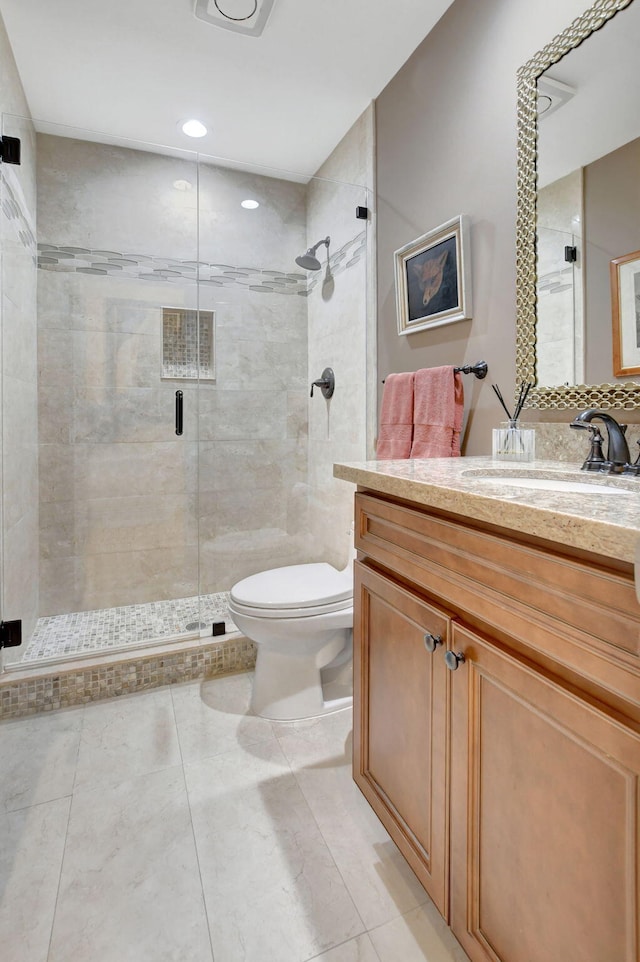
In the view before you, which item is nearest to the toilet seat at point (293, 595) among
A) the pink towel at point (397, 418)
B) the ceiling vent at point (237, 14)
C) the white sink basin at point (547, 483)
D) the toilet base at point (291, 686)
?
the toilet base at point (291, 686)

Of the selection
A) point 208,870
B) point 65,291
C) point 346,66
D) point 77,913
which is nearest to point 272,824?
point 208,870

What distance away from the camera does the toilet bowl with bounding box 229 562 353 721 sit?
1.68 metres

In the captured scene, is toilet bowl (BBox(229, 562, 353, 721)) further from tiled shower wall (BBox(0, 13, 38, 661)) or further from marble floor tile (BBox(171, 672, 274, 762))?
tiled shower wall (BBox(0, 13, 38, 661))

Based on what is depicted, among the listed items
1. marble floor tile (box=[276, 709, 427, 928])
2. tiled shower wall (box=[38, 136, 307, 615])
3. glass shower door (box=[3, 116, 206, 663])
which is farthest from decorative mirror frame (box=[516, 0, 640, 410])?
glass shower door (box=[3, 116, 206, 663])

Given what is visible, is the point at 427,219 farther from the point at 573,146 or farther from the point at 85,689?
the point at 85,689

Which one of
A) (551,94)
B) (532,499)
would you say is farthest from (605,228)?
(532,499)

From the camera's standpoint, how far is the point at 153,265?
2.42 meters

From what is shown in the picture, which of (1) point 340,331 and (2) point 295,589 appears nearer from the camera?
(2) point 295,589

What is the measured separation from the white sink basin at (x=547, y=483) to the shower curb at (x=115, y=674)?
54.7 inches

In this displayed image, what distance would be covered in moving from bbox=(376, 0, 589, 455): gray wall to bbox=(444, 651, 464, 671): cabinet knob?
0.77 m

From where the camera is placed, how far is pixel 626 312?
3.59 ft

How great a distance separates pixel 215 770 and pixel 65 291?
2159mm

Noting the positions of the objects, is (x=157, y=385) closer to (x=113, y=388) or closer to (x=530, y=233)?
(x=113, y=388)

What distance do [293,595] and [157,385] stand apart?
1354mm
